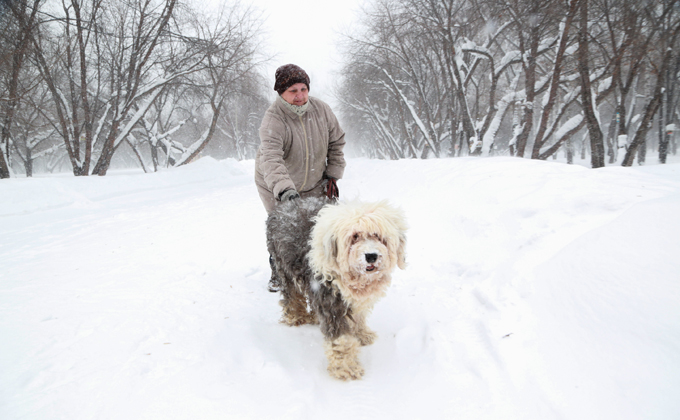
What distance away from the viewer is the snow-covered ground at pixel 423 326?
2090mm

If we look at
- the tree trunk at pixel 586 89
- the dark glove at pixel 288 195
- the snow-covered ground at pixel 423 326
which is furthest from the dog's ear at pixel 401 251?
Answer: the tree trunk at pixel 586 89

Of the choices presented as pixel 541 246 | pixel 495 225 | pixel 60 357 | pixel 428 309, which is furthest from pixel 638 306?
pixel 60 357

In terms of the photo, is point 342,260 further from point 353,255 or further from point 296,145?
point 296,145

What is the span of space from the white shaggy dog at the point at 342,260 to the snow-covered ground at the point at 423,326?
0.32 meters

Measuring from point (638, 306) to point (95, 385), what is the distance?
12.7 ft

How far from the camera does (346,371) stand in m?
2.63

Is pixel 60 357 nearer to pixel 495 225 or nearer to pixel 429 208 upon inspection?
pixel 495 225

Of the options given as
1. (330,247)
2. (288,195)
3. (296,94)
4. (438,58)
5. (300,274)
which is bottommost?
(300,274)

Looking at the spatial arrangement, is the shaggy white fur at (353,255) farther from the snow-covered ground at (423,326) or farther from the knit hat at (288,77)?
the knit hat at (288,77)

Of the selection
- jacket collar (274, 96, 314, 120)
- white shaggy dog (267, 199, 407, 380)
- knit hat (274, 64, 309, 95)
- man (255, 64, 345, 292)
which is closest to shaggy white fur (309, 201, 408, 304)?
white shaggy dog (267, 199, 407, 380)

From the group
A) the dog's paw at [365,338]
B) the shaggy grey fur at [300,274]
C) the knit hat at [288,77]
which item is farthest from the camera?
the knit hat at [288,77]

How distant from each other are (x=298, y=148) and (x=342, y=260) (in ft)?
5.22

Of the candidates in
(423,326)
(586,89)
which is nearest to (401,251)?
(423,326)

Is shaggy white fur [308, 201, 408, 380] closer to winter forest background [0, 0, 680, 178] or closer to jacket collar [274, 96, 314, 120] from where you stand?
jacket collar [274, 96, 314, 120]
